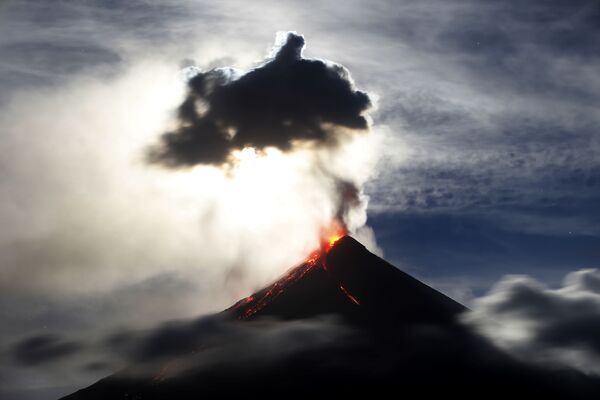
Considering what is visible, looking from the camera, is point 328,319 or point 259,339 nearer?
point 328,319

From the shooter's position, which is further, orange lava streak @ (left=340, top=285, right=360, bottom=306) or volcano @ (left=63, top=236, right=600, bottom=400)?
orange lava streak @ (left=340, top=285, right=360, bottom=306)

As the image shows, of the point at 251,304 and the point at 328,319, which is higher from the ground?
the point at 251,304

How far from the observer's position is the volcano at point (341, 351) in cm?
12531

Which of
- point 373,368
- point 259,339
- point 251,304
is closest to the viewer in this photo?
point 373,368

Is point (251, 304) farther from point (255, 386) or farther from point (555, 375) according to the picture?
point (555, 375)

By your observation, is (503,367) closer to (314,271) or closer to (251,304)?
(314,271)

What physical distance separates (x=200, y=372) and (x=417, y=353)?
42692mm

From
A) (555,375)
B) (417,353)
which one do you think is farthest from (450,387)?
(555,375)

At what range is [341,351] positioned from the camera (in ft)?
472

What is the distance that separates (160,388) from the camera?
12925cm

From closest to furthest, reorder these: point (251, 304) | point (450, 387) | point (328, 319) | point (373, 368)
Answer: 1. point (450, 387)
2. point (373, 368)
3. point (328, 319)
4. point (251, 304)

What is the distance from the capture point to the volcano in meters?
125

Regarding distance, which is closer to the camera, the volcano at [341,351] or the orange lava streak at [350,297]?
the volcano at [341,351]

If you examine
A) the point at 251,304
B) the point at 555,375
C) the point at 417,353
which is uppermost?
the point at 251,304
